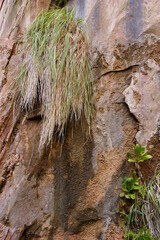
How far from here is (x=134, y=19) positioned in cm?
187

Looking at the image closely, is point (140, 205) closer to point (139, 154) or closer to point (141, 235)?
point (141, 235)

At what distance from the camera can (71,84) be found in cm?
166

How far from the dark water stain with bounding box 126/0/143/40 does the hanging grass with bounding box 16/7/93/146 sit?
0.40 metres

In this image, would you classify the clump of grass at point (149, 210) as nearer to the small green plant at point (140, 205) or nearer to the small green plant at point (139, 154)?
the small green plant at point (140, 205)

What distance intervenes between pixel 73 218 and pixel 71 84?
1.01 metres

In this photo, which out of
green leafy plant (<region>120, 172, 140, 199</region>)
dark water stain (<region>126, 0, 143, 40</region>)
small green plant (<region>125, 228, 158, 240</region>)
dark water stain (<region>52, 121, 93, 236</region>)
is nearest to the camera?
small green plant (<region>125, 228, 158, 240</region>)

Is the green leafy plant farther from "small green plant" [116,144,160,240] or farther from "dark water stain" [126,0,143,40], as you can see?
"dark water stain" [126,0,143,40]

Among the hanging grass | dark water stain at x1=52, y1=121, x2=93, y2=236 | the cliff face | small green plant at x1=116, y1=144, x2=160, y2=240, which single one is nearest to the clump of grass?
small green plant at x1=116, y1=144, x2=160, y2=240

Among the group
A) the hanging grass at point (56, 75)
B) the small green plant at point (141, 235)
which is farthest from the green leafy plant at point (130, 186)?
the hanging grass at point (56, 75)

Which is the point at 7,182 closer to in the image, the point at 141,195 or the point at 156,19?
the point at 141,195

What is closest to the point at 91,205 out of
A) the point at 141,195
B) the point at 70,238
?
the point at 70,238

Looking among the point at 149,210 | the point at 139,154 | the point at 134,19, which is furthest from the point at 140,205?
the point at 134,19

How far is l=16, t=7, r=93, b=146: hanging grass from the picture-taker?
1.62m

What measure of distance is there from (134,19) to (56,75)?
2.89 ft
